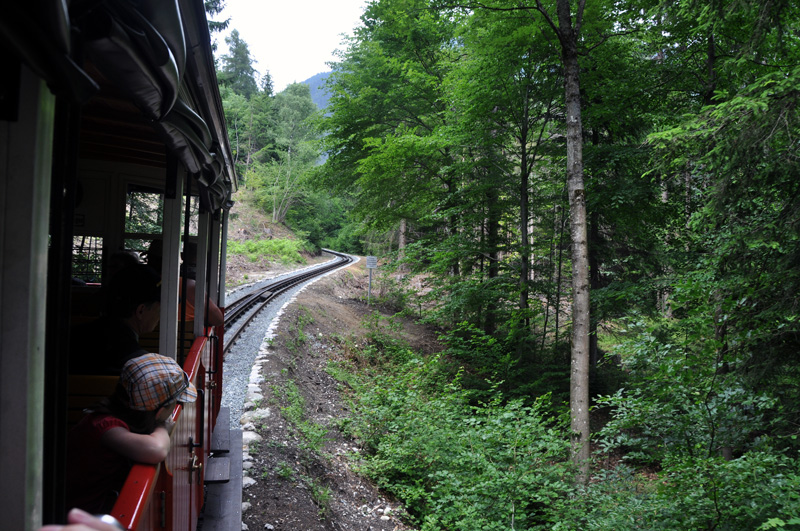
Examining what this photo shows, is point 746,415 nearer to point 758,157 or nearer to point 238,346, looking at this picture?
point 758,157

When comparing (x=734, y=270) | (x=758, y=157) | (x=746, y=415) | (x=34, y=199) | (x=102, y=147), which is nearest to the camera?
(x=34, y=199)

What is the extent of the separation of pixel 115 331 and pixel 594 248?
1175cm

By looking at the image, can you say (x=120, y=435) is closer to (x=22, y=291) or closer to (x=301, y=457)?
(x=22, y=291)

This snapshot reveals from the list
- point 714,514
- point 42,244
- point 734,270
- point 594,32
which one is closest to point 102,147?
point 42,244

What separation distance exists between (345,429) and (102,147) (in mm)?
6713

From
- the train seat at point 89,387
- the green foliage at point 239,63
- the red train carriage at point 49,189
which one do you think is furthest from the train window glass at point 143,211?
the green foliage at point 239,63

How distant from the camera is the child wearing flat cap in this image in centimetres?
177

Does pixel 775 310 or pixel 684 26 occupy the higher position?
pixel 684 26

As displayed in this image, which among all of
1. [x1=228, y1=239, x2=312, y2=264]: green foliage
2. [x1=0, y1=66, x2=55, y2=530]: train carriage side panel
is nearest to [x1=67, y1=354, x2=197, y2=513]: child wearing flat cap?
[x1=0, y1=66, x2=55, y2=530]: train carriage side panel

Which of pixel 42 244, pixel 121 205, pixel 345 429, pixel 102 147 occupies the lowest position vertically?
pixel 345 429

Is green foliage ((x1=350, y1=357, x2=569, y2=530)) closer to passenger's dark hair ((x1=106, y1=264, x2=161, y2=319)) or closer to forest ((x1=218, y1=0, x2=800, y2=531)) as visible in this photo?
forest ((x1=218, y1=0, x2=800, y2=531))

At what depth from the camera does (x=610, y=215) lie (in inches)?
427

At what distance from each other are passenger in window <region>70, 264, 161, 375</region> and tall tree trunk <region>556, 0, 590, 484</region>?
6.53 meters

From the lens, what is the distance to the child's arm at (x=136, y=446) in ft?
5.74
